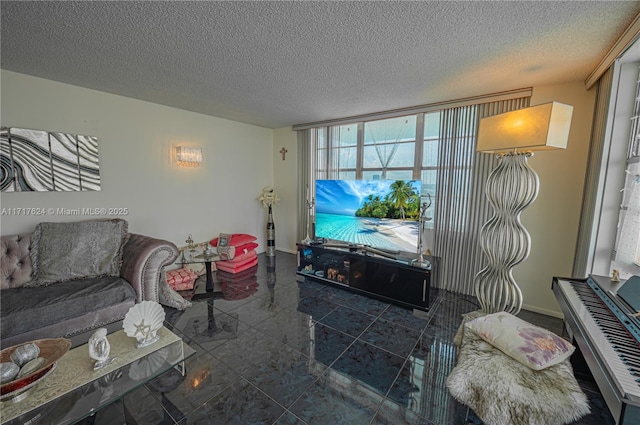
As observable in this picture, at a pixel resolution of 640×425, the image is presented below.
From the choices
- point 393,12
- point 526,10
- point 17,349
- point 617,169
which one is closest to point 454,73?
point 526,10

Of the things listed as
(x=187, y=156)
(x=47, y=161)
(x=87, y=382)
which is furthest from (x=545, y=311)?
(x=47, y=161)

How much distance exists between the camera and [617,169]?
6.30 ft

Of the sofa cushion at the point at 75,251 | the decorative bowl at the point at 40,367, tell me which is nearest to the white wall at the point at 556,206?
the decorative bowl at the point at 40,367

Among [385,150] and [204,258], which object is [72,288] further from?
[385,150]

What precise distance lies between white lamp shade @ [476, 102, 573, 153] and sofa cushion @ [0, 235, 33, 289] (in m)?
3.93

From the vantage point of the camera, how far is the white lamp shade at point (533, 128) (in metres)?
1.72

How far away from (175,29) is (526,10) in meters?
2.10

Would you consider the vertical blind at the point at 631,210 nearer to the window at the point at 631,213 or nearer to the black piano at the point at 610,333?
the window at the point at 631,213

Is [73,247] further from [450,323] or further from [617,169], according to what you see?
[617,169]

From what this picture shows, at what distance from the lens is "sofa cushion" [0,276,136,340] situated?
174 centimetres

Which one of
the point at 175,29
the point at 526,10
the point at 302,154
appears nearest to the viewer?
the point at 526,10

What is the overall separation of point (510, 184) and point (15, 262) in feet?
13.5

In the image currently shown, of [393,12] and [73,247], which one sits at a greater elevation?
[393,12]

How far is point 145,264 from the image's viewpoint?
2.35 meters
